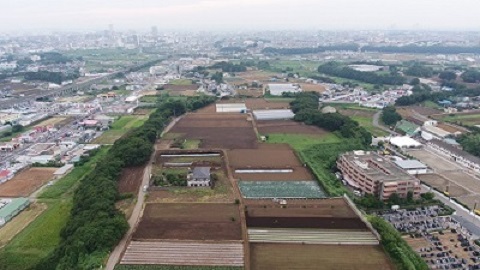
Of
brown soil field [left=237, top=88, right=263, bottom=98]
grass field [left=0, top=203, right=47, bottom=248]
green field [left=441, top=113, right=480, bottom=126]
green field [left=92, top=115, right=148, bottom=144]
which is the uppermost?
brown soil field [left=237, top=88, right=263, bottom=98]

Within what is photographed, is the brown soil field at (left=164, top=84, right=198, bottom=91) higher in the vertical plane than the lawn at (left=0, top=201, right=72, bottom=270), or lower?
higher

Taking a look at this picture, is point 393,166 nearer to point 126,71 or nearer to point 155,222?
point 155,222

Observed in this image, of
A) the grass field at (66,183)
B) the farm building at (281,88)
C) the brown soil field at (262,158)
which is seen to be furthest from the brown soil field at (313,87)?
the grass field at (66,183)

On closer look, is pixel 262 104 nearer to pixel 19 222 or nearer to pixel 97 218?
pixel 19 222

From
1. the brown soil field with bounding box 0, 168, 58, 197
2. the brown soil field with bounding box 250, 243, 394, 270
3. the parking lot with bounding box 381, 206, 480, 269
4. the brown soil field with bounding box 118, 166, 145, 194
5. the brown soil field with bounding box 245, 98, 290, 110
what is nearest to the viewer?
the brown soil field with bounding box 250, 243, 394, 270

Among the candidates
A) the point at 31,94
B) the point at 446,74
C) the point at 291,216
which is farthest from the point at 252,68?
the point at 291,216

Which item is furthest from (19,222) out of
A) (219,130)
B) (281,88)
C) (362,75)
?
(362,75)

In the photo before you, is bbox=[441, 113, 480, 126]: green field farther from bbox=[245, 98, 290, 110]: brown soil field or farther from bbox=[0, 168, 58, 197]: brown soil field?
bbox=[0, 168, 58, 197]: brown soil field

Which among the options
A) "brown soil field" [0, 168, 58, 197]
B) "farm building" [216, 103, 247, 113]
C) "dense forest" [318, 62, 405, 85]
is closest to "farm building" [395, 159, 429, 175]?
"farm building" [216, 103, 247, 113]
